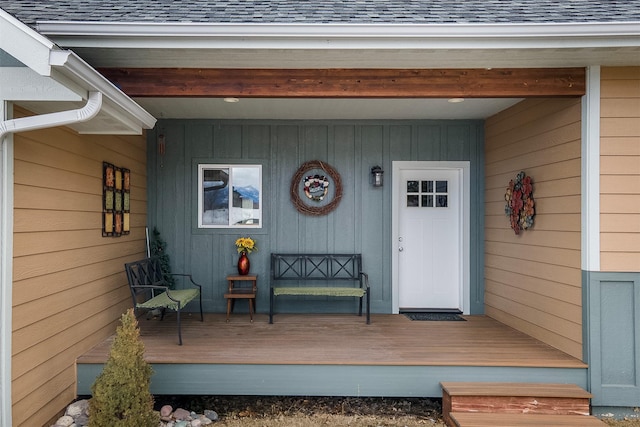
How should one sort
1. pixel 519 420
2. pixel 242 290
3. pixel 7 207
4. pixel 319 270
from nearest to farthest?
pixel 7 207 < pixel 519 420 < pixel 242 290 < pixel 319 270

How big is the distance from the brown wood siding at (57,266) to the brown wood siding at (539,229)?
4.08 metres

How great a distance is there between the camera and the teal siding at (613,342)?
10.5 feet

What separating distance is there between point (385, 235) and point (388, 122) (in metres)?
1.39

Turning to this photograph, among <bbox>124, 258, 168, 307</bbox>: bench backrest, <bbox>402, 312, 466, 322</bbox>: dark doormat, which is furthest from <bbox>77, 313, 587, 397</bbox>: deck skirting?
<bbox>402, 312, 466, 322</bbox>: dark doormat

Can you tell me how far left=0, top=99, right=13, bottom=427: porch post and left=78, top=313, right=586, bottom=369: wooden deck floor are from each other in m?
0.84

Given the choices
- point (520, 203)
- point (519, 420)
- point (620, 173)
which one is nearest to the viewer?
point (519, 420)

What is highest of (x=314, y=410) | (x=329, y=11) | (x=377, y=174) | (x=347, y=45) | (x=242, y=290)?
(x=329, y=11)

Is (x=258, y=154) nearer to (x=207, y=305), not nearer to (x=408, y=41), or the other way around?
(x=207, y=305)

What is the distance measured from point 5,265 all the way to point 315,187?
3.19 metres

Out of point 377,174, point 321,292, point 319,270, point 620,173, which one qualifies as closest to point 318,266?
point 319,270

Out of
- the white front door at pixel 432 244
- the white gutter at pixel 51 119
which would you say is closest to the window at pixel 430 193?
the white front door at pixel 432 244

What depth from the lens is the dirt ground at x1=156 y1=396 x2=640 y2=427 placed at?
329 cm

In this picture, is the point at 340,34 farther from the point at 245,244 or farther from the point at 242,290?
the point at 242,290

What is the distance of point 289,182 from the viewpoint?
502 cm
